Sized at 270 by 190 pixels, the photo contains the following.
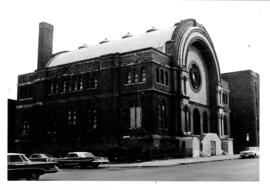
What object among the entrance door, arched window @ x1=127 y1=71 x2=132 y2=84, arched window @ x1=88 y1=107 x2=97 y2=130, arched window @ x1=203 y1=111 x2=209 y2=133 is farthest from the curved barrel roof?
the entrance door

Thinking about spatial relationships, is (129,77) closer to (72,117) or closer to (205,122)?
(72,117)

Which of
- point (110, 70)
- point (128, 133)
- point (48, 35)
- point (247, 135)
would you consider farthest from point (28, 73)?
point (247, 135)

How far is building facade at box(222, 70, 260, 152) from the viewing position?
194 feet

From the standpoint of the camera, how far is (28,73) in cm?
5341

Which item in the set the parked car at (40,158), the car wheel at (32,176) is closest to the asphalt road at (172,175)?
the car wheel at (32,176)

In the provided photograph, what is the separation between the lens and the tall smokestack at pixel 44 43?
175 ft

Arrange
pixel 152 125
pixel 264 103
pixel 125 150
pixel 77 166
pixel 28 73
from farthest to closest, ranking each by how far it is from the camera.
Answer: pixel 28 73 → pixel 152 125 → pixel 125 150 → pixel 77 166 → pixel 264 103

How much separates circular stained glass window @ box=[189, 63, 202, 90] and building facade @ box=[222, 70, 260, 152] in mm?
11734

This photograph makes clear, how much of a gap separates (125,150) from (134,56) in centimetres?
1091

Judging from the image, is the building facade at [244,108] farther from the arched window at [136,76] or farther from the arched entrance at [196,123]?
the arched window at [136,76]

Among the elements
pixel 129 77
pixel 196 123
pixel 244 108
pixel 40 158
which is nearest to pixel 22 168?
pixel 40 158

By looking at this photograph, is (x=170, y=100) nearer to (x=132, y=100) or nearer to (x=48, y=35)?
(x=132, y=100)

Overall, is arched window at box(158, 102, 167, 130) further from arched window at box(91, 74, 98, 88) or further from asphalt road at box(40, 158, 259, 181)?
asphalt road at box(40, 158, 259, 181)

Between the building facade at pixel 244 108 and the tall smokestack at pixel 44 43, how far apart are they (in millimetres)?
28801
